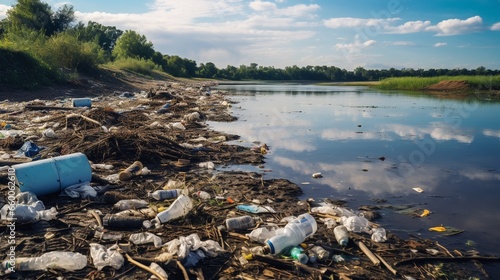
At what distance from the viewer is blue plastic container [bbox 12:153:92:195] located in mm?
3643

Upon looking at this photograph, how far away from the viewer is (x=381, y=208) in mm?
4168

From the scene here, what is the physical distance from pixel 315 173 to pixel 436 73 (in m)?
64.6

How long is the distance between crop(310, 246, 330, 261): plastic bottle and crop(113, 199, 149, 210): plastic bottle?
74.7 inches

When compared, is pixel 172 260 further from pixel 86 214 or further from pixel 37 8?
pixel 37 8

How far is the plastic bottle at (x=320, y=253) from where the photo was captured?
2.81 metres

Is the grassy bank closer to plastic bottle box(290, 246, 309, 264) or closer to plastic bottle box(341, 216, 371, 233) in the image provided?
plastic bottle box(341, 216, 371, 233)

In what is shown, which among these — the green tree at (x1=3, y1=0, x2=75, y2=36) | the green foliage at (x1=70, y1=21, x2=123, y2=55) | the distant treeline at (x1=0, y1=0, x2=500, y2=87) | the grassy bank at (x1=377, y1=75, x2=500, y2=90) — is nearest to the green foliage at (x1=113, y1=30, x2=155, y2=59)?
the distant treeline at (x1=0, y1=0, x2=500, y2=87)

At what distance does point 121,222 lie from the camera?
3.19m

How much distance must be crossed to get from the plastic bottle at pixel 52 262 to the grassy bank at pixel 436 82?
4014cm

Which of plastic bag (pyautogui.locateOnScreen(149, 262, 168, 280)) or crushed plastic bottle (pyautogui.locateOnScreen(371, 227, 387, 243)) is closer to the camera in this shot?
plastic bag (pyautogui.locateOnScreen(149, 262, 168, 280))

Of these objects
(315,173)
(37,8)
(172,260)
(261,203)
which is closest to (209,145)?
(315,173)

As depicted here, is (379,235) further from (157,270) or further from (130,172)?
(130,172)

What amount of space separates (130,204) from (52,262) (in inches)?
49.8

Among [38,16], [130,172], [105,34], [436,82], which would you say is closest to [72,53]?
[38,16]
